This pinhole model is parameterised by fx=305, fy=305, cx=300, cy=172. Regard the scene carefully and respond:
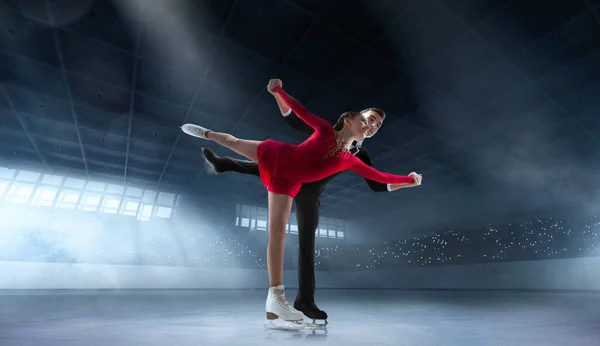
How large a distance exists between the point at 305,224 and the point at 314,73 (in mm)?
2994

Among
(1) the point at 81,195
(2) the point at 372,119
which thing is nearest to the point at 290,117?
(2) the point at 372,119

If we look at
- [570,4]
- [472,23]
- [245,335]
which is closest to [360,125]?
[245,335]

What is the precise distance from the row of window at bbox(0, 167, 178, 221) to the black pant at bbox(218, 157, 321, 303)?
29.7 feet

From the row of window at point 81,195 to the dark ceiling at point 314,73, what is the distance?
1909 mm

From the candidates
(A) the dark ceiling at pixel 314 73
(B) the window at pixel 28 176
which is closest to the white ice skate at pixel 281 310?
(A) the dark ceiling at pixel 314 73

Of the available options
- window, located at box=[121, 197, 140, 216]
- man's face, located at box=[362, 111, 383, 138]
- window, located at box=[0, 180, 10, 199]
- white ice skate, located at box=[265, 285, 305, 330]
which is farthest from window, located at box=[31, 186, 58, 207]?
man's face, located at box=[362, 111, 383, 138]

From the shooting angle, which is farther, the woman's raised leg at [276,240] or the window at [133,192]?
the window at [133,192]

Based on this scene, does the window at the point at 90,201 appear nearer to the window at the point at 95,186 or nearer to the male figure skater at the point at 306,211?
the window at the point at 95,186

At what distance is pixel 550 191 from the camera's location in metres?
7.75

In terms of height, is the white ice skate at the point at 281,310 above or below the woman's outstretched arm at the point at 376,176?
below

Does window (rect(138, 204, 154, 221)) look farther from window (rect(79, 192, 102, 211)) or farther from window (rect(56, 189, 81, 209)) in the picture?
window (rect(56, 189, 81, 209))

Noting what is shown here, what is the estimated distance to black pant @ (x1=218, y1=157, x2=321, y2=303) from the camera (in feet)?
4.91

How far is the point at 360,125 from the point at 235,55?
280 cm

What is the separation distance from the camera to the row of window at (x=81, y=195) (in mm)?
7945
